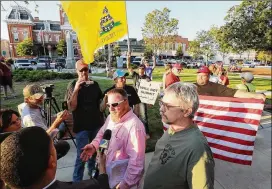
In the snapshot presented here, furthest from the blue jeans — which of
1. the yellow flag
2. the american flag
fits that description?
the american flag

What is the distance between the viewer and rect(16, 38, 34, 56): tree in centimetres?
4859

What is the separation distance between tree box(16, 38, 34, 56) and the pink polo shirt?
5417 cm

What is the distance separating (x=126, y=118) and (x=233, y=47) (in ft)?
55.4

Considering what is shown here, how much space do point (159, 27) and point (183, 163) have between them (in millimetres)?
35929

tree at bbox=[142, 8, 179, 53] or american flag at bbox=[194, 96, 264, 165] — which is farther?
tree at bbox=[142, 8, 179, 53]

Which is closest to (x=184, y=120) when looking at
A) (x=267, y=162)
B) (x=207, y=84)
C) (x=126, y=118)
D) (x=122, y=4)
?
(x=126, y=118)

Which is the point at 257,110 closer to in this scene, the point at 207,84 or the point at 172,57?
the point at 207,84

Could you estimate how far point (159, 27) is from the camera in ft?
116

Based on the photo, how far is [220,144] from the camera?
133 inches

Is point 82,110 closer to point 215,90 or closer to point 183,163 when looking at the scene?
point 183,163

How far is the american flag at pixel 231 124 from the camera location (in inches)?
123

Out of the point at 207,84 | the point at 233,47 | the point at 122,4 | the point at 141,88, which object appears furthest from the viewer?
the point at 233,47

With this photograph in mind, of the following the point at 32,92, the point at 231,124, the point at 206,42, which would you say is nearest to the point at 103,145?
the point at 32,92

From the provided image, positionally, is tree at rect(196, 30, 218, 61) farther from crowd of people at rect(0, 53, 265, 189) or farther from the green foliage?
crowd of people at rect(0, 53, 265, 189)
